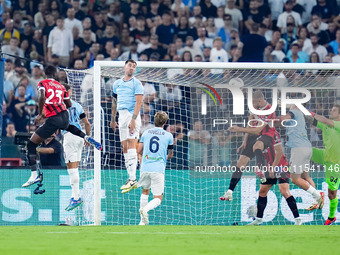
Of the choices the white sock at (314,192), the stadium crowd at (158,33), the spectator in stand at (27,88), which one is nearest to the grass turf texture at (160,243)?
the white sock at (314,192)

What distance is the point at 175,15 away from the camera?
19.3 m

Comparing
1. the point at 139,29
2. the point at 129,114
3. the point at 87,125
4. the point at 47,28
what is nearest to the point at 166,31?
the point at 139,29

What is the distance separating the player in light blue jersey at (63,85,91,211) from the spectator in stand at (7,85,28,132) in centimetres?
347

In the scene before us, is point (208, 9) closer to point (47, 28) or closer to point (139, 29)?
point (139, 29)

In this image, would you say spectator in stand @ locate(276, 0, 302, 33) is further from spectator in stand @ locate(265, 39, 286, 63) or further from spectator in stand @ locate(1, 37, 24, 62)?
spectator in stand @ locate(1, 37, 24, 62)

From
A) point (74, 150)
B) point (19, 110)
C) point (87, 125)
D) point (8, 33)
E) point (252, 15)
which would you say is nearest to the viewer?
point (87, 125)

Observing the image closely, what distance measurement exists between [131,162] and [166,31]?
7.13 meters

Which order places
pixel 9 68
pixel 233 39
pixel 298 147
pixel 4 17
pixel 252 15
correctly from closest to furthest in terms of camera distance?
pixel 298 147 < pixel 9 68 < pixel 233 39 < pixel 4 17 < pixel 252 15

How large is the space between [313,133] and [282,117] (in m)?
0.63

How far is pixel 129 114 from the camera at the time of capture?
1236cm

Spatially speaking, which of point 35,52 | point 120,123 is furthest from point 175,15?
point 120,123

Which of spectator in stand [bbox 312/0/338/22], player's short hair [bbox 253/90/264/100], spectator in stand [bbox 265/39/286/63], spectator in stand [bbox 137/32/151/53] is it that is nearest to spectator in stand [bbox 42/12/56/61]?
spectator in stand [bbox 137/32/151/53]

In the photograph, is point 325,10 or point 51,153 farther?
point 325,10

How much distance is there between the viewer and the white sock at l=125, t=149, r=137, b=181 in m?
12.2
